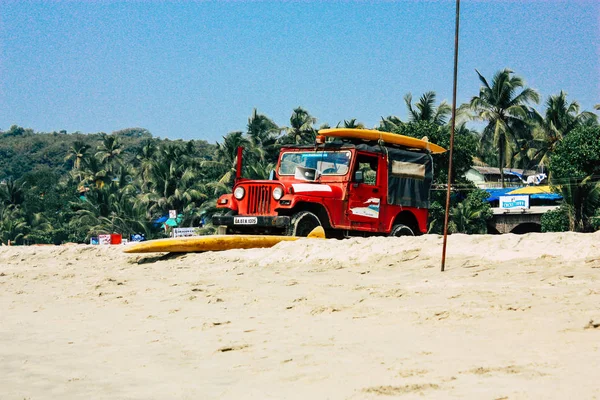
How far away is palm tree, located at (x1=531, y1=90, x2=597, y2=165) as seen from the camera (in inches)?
2138

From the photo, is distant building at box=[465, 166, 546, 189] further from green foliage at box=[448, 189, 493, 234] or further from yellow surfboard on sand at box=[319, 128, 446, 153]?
yellow surfboard on sand at box=[319, 128, 446, 153]

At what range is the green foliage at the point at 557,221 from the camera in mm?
39000

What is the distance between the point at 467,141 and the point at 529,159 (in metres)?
19.2

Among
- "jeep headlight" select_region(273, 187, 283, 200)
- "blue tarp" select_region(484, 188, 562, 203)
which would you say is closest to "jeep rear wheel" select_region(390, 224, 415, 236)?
"jeep headlight" select_region(273, 187, 283, 200)

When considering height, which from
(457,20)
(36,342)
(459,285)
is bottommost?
(36,342)

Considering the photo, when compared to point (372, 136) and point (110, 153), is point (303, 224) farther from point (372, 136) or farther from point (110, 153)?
point (110, 153)

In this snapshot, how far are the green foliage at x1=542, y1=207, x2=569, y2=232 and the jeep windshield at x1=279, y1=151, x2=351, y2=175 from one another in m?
26.9

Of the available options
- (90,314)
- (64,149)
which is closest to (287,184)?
(90,314)

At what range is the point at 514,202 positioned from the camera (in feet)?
Answer: 159

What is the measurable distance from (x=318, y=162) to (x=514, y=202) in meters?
36.5

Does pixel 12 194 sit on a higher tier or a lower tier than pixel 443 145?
lower

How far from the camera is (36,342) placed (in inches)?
251

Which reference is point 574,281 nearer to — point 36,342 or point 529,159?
point 36,342

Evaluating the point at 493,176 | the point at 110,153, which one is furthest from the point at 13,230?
the point at 493,176
